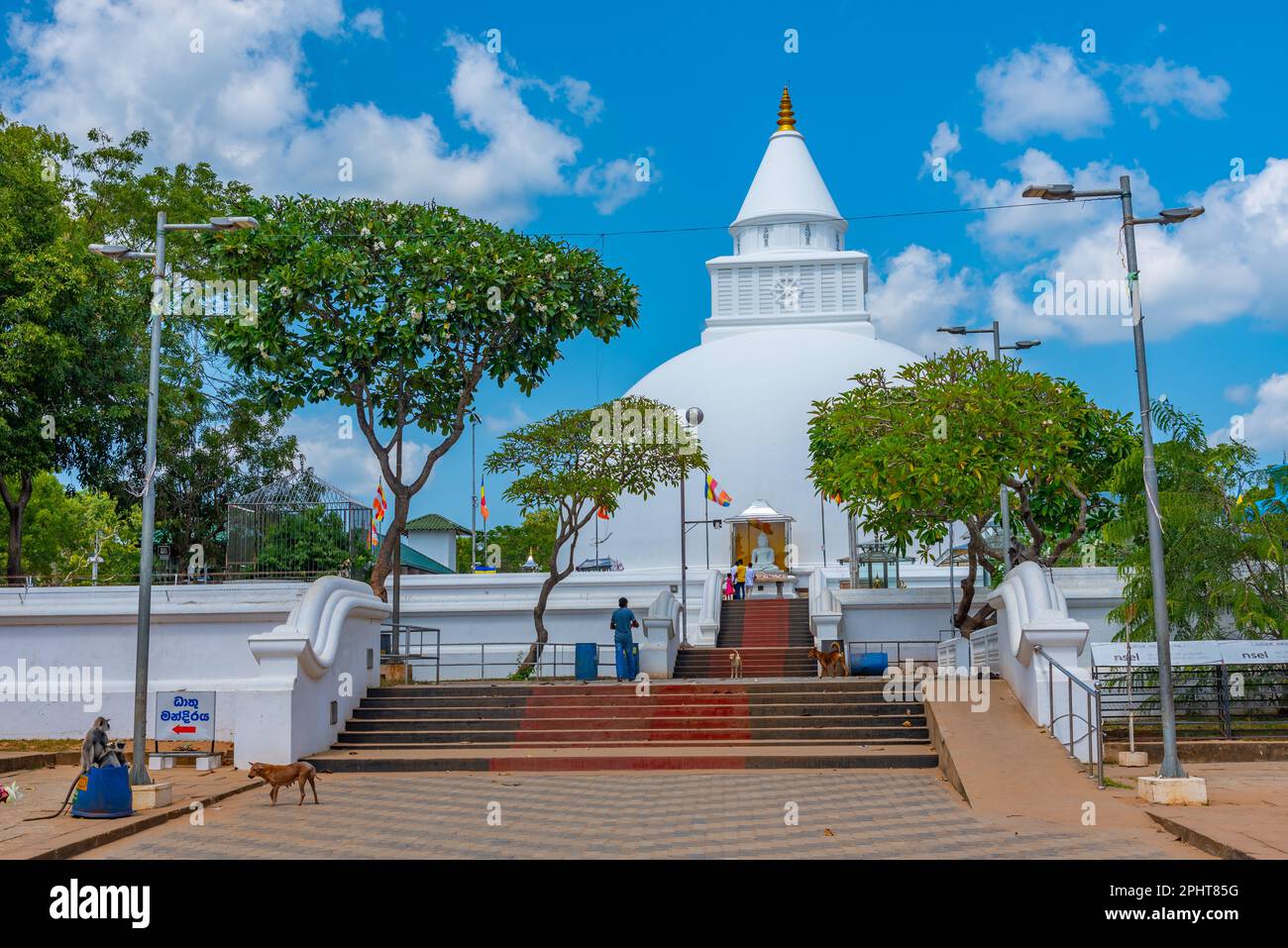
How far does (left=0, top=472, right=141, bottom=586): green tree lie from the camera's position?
4425 cm

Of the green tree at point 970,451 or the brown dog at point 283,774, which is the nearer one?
the brown dog at point 283,774

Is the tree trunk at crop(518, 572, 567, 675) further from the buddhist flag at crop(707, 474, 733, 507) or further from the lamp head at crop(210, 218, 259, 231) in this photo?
the lamp head at crop(210, 218, 259, 231)

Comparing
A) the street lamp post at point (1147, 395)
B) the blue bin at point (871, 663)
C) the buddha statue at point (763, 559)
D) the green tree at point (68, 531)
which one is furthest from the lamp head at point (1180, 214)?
the green tree at point (68, 531)

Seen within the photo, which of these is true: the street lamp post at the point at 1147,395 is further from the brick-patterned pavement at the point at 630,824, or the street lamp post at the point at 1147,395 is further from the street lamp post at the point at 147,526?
the street lamp post at the point at 147,526

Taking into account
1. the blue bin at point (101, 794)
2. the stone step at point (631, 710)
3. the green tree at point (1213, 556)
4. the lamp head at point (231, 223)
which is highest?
the lamp head at point (231, 223)

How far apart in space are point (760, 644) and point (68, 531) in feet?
90.9

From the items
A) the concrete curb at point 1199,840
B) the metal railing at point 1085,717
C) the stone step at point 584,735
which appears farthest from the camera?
the stone step at point 584,735

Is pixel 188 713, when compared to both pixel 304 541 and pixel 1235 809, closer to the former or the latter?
pixel 304 541

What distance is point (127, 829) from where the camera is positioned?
13352 millimetres

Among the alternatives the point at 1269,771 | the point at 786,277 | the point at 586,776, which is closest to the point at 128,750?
the point at 586,776

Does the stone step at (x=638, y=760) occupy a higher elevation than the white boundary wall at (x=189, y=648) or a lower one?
lower

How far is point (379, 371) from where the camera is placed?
25734 mm

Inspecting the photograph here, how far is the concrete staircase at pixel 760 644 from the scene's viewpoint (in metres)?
27.5

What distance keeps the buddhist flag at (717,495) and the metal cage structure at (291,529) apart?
11.5m
